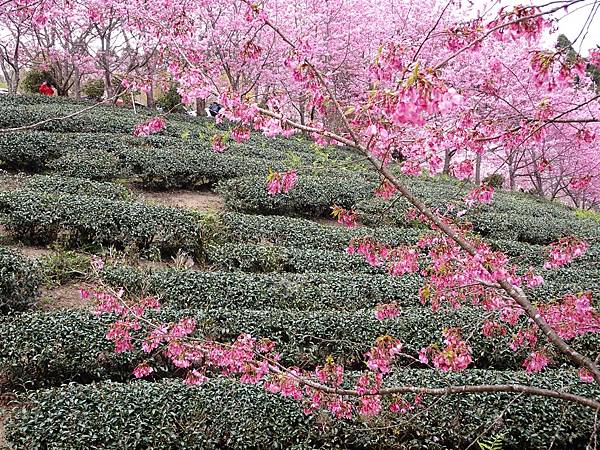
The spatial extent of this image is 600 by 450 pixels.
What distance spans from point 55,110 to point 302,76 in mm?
11989

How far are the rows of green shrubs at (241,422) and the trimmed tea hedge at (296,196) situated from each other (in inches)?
208

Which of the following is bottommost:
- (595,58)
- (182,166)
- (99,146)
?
(182,166)

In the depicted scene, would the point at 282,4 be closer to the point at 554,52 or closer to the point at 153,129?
the point at 153,129

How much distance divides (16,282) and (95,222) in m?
1.89

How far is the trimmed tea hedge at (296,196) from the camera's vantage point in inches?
364

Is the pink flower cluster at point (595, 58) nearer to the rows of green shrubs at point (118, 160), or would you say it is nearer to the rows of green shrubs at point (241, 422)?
the rows of green shrubs at point (241, 422)

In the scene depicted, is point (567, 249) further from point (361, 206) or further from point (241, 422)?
point (361, 206)

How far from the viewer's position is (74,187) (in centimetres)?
844

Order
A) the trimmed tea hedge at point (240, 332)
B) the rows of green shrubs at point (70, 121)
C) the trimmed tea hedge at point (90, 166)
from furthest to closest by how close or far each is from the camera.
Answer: the rows of green shrubs at point (70, 121) < the trimmed tea hedge at point (90, 166) < the trimmed tea hedge at point (240, 332)

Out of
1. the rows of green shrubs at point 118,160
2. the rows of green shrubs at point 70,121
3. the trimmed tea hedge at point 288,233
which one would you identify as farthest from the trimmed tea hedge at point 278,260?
the rows of green shrubs at point 70,121

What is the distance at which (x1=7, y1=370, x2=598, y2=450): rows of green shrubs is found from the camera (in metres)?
3.70

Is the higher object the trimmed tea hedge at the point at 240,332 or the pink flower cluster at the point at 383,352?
the pink flower cluster at the point at 383,352

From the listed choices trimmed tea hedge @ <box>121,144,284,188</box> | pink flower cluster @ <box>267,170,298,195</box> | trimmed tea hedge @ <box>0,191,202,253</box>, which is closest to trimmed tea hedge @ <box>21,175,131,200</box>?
trimmed tea hedge @ <box>0,191,202,253</box>

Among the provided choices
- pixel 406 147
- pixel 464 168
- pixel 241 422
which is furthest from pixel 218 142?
pixel 241 422
